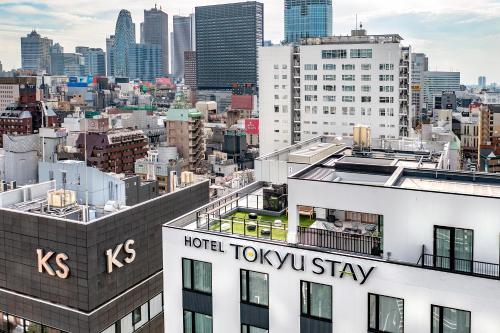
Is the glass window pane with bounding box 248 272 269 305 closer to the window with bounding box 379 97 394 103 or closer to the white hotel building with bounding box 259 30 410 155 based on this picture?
the white hotel building with bounding box 259 30 410 155

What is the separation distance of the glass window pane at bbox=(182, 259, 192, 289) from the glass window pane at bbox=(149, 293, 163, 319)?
14.1 meters

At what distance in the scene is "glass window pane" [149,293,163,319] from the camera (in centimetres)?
3494

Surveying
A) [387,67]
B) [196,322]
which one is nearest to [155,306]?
[196,322]

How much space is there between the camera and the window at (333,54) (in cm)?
10025

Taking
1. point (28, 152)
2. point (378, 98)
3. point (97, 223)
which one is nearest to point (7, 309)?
point (97, 223)

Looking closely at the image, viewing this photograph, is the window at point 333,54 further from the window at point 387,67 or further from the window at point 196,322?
the window at point 196,322

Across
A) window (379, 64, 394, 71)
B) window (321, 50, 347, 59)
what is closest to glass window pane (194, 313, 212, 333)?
window (379, 64, 394, 71)

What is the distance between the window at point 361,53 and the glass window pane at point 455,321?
279ft

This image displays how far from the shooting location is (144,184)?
4803 cm

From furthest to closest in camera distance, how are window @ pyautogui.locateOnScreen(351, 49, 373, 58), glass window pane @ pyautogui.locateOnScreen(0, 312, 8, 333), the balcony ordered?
1. window @ pyautogui.locateOnScreen(351, 49, 373, 58)
2. glass window pane @ pyautogui.locateOnScreen(0, 312, 8, 333)
3. the balcony

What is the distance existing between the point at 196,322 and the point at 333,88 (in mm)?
85004

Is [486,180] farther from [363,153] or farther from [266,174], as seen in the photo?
[266,174]

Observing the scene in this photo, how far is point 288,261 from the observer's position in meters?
19.6

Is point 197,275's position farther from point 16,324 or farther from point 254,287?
point 16,324
